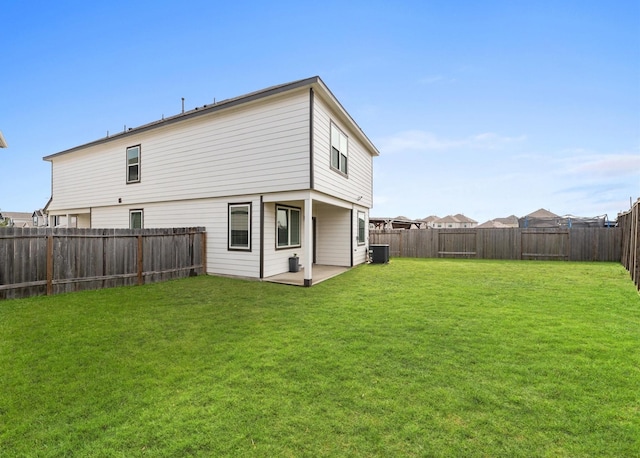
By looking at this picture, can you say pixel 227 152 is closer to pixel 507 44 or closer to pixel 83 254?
pixel 83 254

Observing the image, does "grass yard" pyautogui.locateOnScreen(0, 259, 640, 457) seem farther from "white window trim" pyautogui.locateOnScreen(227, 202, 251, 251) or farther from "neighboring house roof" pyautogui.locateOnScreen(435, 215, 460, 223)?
"neighboring house roof" pyautogui.locateOnScreen(435, 215, 460, 223)

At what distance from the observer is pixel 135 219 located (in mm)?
12328

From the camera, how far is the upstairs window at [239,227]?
369 inches

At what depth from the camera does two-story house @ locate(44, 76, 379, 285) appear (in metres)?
8.52

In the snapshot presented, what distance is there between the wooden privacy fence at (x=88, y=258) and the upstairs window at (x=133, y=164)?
452cm

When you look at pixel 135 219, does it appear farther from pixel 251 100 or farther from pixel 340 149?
pixel 340 149

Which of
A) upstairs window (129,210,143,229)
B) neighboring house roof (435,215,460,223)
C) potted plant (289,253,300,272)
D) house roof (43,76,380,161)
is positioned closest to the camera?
house roof (43,76,380,161)

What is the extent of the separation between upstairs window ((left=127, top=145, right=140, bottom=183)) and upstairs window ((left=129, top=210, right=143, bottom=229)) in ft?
4.26

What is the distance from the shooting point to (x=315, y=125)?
27.7 feet

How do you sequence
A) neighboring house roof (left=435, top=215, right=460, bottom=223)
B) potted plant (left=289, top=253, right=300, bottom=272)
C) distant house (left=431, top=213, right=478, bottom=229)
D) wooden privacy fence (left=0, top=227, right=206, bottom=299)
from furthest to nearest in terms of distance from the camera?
neighboring house roof (left=435, top=215, right=460, bottom=223) < distant house (left=431, top=213, right=478, bottom=229) < potted plant (left=289, top=253, right=300, bottom=272) < wooden privacy fence (left=0, top=227, right=206, bottom=299)

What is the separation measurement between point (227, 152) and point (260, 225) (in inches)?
109

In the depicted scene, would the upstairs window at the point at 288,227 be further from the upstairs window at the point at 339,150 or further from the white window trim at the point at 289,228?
the upstairs window at the point at 339,150

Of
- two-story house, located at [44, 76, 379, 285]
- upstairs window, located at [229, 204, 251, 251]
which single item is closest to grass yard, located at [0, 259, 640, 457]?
upstairs window, located at [229, 204, 251, 251]

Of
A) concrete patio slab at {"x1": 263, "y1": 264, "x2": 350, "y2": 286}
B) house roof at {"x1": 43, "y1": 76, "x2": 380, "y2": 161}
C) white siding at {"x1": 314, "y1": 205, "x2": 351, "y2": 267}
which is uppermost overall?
house roof at {"x1": 43, "y1": 76, "x2": 380, "y2": 161}
